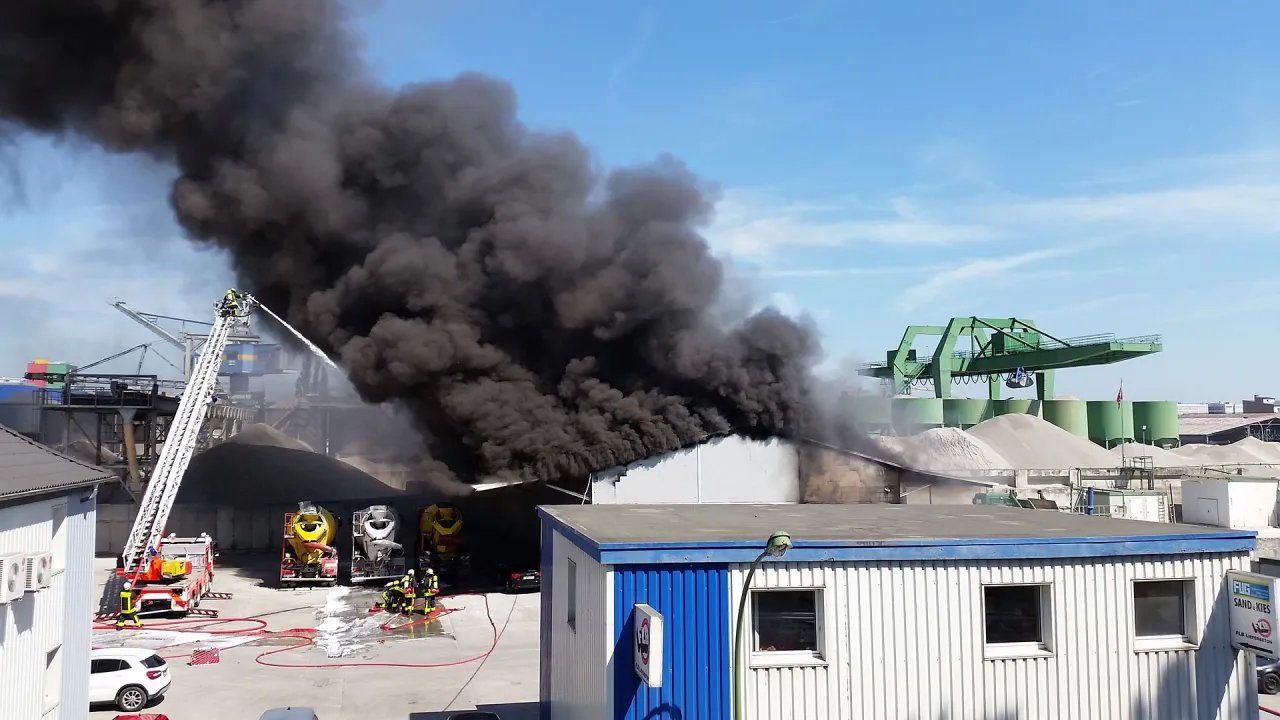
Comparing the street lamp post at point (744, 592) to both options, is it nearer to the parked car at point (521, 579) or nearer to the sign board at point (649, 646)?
the sign board at point (649, 646)

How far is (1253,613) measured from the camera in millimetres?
9500

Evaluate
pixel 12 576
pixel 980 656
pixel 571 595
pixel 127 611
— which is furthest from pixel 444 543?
pixel 980 656

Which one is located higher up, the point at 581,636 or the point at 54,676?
the point at 581,636

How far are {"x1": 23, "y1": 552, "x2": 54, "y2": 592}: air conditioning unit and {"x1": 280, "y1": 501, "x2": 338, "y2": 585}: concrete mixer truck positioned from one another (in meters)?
16.1

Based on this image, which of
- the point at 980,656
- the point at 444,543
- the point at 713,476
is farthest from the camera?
the point at 713,476

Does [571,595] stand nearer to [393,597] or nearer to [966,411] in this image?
[393,597]

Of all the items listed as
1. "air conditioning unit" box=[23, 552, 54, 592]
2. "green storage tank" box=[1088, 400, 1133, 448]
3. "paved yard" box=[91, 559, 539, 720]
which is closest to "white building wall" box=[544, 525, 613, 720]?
"paved yard" box=[91, 559, 539, 720]

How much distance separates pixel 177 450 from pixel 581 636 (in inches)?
820

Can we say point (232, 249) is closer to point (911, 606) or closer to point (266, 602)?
point (266, 602)

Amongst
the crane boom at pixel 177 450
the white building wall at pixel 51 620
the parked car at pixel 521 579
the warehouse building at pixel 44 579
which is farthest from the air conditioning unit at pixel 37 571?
the parked car at pixel 521 579

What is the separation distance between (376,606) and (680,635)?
1806 cm

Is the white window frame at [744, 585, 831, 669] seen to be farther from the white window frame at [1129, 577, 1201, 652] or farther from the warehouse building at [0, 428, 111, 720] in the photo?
the warehouse building at [0, 428, 111, 720]

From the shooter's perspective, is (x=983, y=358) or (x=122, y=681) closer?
(x=122, y=681)

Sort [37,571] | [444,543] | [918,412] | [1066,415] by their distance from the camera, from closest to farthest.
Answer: [37,571] → [444,543] → [918,412] → [1066,415]
